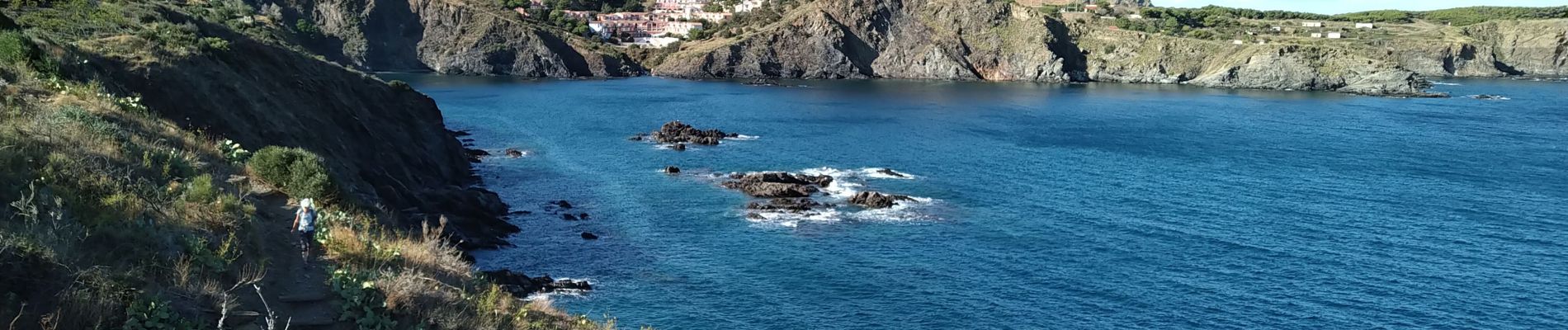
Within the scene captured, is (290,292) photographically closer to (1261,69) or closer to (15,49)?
(15,49)

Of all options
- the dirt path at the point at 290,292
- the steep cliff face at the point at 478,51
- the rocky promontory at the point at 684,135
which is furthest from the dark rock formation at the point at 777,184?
the steep cliff face at the point at 478,51

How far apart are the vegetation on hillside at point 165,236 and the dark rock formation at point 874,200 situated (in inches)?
1332

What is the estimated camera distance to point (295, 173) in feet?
91.2

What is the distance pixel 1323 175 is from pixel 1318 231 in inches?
928

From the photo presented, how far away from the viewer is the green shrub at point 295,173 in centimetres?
2733

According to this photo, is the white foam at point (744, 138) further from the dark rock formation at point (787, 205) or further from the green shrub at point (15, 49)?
the green shrub at point (15, 49)

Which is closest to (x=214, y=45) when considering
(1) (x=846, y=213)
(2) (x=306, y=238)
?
(1) (x=846, y=213)

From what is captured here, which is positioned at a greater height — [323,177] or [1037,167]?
[323,177]

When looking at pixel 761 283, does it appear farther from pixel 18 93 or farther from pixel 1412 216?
pixel 1412 216

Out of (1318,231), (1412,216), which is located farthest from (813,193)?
(1412,216)

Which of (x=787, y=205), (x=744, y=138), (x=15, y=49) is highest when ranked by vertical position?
(x=15, y=49)

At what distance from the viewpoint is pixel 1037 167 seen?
78688 mm

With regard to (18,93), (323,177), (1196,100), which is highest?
(18,93)

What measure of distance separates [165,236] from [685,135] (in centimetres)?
7587
